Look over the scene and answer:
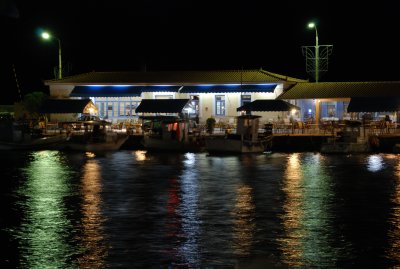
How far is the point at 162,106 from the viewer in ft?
193

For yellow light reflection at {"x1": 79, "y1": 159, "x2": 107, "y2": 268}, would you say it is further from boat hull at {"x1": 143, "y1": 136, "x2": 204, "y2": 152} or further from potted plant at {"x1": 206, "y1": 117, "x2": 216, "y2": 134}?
potted plant at {"x1": 206, "y1": 117, "x2": 216, "y2": 134}

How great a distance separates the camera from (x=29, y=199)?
29375mm

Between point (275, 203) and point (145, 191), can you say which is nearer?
point (275, 203)

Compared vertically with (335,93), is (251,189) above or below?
below

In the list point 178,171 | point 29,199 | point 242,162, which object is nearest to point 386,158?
point 242,162

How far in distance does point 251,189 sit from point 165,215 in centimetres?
791

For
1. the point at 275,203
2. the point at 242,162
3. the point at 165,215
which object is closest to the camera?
the point at 165,215

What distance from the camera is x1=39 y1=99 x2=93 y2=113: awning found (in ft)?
193

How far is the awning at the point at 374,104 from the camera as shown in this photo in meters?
54.5

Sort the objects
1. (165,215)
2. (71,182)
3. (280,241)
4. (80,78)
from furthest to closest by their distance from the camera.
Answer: (80,78) → (71,182) → (165,215) → (280,241)

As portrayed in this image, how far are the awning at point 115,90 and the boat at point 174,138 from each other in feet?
25.4

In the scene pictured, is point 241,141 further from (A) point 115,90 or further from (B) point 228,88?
(A) point 115,90

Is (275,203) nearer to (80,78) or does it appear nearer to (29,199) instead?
(29,199)

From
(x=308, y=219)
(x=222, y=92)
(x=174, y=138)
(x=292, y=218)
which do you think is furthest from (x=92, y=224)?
(x=222, y=92)
